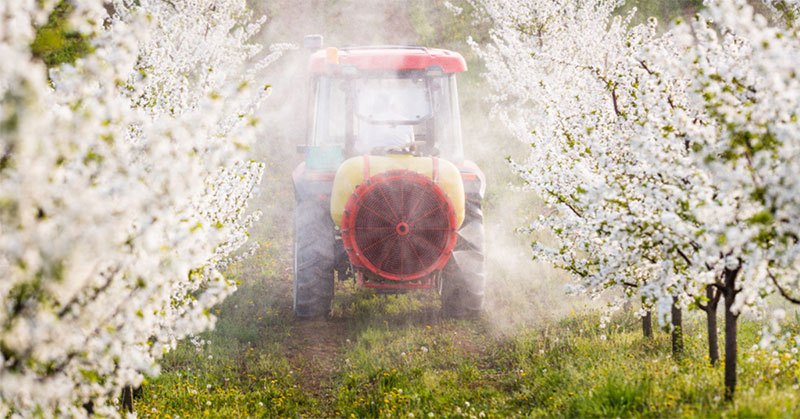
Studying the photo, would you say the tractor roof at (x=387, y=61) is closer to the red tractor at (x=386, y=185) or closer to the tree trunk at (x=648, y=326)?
the red tractor at (x=386, y=185)

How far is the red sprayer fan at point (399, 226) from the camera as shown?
5750 millimetres

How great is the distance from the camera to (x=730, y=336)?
3.94 metres

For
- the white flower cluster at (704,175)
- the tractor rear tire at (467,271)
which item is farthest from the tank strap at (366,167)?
the white flower cluster at (704,175)

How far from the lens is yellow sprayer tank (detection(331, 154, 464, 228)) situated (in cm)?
580

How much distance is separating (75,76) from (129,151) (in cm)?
41

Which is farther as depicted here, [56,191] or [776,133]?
[776,133]

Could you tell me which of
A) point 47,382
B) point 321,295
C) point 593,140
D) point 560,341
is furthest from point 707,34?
point 321,295

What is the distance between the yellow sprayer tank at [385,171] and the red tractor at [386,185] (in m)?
0.01

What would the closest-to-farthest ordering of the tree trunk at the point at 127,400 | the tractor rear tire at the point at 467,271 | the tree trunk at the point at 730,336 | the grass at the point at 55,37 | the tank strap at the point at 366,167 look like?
the grass at the point at 55,37, the tree trunk at the point at 730,336, the tree trunk at the point at 127,400, the tank strap at the point at 366,167, the tractor rear tire at the point at 467,271

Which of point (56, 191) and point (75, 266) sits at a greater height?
point (56, 191)

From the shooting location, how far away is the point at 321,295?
6516 millimetres

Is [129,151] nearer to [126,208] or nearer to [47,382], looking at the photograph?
[126,208]

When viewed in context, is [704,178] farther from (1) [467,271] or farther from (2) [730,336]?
(1) [467,271]

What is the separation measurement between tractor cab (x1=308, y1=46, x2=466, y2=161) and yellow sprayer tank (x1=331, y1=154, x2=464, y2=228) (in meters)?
0.77
